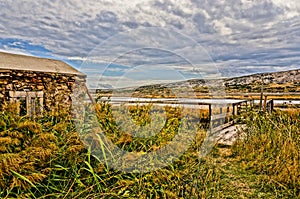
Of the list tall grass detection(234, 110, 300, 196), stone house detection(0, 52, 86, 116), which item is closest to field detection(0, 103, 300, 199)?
tall grass detection(234, 110, 300, 196)

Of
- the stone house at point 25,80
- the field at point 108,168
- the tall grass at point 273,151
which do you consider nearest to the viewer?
the field at point 108,168

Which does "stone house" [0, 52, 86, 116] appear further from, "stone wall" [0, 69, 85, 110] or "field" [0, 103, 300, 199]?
"field" [0, 103, 300, 199]

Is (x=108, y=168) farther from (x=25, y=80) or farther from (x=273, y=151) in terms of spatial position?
(x=25, y=80)

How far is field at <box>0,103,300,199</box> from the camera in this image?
7.91ft

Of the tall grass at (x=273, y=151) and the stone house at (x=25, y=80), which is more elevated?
the stone house at (x=25, y=80)

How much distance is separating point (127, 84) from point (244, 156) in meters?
2.48

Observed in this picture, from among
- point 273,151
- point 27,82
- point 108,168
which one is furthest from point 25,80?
point 273,151

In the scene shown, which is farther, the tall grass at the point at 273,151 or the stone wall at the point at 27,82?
the stone wall at the point at 27,82

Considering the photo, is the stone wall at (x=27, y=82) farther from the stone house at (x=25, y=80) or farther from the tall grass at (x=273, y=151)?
the tall grass at (x=273, y=151)

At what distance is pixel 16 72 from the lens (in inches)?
271

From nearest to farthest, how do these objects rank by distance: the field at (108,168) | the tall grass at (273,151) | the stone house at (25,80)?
the field at (108,168), the tall grass at (273,151), the stone house at (25,80)

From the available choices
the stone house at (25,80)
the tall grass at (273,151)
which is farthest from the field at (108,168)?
the stone house at (25,80)

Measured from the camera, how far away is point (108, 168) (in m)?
2.72

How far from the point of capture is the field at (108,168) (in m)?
2.41
